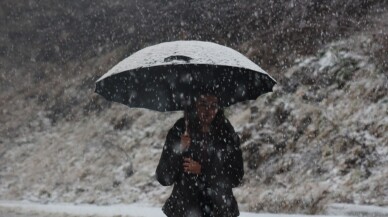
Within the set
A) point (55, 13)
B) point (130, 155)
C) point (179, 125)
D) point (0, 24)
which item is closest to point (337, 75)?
point (130, 155)

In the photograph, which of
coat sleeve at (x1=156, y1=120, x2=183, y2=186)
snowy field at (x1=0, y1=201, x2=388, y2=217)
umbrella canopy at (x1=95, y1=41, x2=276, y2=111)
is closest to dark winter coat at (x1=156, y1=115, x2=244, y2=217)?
coat sleeve at (x1=156, y1=120, x2=183, y2=186)

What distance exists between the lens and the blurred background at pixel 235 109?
9.63 m

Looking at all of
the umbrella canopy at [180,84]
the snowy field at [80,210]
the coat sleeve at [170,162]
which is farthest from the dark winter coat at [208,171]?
the snowy field at [80,210]

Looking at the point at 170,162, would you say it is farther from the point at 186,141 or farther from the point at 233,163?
the point at 233,163

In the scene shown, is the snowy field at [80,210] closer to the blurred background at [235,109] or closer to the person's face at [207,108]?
the blurred background at [235,109]

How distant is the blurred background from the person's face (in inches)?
200

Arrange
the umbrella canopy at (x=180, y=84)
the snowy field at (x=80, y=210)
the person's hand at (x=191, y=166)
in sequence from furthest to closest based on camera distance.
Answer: the snowy field at (x=80, y=210)
the umbrella canopy at (x=180, y=84)
the person's hand at (x=191, y=166)

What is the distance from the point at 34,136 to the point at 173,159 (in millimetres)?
13106

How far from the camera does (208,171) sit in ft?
13.3

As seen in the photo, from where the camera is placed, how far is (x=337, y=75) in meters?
11.9

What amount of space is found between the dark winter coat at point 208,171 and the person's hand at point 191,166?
5 centimetres

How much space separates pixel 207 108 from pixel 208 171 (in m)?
0.49

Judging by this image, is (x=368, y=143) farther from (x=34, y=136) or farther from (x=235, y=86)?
(x=34, y=136)

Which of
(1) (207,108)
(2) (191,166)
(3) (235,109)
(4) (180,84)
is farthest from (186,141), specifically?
(3) (235,109)
